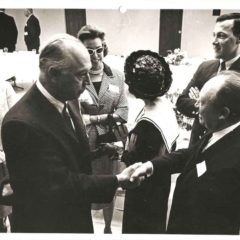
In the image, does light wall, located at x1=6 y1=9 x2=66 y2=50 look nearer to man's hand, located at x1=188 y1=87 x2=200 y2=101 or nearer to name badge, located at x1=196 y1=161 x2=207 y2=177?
man's hand, located at x1=188 y1=87 x2=200 y2=101

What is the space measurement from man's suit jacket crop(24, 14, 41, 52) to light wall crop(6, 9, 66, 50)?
2 cm

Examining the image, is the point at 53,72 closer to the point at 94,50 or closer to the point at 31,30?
the point at 94,50

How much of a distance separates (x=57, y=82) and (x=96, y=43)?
295mm

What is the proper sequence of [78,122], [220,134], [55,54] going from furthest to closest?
1. [78,122]
2. [220,134]
3. [55,54]

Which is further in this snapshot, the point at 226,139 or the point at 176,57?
the point at 176,57

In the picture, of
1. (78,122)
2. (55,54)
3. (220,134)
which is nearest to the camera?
(55,54)

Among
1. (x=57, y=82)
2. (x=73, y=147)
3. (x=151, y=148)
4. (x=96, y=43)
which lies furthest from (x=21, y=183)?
(x=96, y=43)

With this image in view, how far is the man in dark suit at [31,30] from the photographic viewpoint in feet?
4.99

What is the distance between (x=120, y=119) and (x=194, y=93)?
0.39m

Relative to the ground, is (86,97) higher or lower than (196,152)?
higher

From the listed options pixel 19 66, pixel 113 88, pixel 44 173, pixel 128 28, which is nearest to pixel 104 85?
pixel 113 88

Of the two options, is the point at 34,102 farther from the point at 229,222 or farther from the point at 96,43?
the point at 229,222

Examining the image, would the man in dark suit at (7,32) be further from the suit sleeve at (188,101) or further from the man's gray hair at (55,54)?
the suit sleeve at (188,101)

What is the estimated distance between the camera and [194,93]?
153cm
